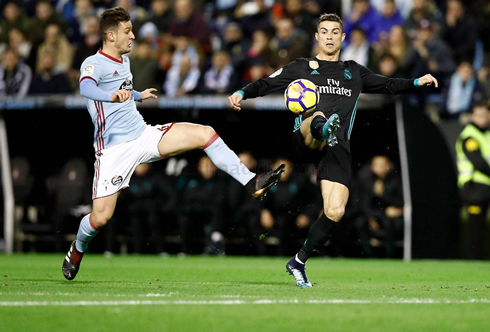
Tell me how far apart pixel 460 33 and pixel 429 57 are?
1.12 metres

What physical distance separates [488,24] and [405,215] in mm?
4679

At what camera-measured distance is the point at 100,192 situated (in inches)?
323

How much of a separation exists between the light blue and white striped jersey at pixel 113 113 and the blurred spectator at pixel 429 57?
297 inches

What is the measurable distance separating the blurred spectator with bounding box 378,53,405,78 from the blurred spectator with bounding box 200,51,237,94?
8.52ft

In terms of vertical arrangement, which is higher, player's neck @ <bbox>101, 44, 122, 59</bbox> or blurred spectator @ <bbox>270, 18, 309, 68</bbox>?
blurred spectator @ <bbox>270, 18, 309, 68</bbox>

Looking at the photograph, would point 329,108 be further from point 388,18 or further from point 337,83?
point 388,18

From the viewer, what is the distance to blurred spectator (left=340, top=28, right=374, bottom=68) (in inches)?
599

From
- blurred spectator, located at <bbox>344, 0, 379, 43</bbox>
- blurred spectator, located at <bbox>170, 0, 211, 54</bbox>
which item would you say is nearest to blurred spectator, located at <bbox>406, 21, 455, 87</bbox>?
blurred spectator, located at <bbox>344, 0, 379, 43</bbox>

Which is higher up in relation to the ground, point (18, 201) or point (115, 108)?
point (115, 108)

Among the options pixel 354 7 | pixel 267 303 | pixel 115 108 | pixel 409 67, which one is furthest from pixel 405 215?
pixel 267 303

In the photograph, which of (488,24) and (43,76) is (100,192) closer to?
(43,76)

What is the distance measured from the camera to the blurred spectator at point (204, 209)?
15098 mm

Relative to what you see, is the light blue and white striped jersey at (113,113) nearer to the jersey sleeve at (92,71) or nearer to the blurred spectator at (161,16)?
the jersey sleeve at (92,71)

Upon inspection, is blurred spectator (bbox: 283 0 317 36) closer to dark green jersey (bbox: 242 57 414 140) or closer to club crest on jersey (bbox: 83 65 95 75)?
dark green jersey (bbox: 242 57 414 140)
